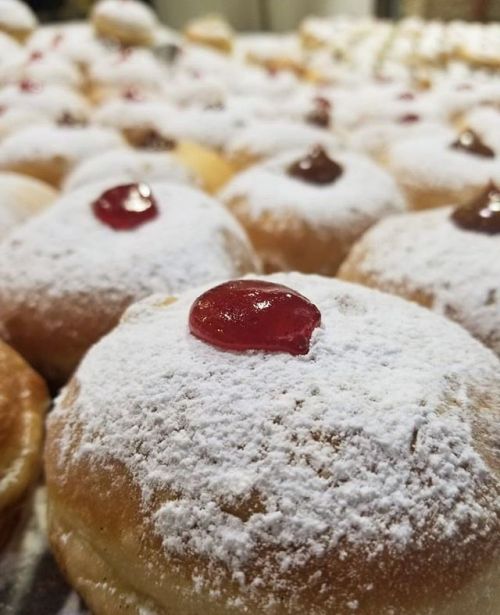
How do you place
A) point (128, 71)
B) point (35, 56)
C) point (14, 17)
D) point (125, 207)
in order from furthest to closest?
1. point (14, 17)
2. point (35, 56)
3. point (128, 71)
4. point (125, 207)

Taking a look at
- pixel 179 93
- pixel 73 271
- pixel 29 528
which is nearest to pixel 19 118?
pixel 179 93

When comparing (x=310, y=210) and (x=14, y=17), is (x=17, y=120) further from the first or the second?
(x=14, y=17)

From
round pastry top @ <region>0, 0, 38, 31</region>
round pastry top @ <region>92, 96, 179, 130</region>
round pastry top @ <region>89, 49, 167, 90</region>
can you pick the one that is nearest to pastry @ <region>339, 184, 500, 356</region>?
round pastry top @ <region>92, 96, 179, 130</region>

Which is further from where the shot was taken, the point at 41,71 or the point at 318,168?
the point at 41,71

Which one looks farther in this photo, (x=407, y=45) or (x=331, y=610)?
(x=407, y=45)

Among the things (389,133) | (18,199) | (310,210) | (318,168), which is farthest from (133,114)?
(310,210)

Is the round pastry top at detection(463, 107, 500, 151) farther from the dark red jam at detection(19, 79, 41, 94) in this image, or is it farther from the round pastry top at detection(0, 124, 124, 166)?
the dark red jam at detection(19, 79, 41, 94)

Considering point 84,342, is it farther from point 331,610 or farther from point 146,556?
point 331,610
